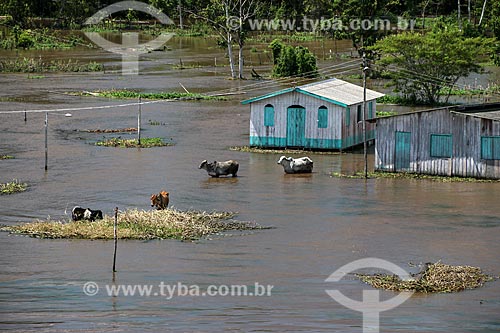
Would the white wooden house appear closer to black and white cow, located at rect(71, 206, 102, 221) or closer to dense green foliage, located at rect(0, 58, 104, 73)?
black and white cow, located at rect(71, 206, 102, 221)

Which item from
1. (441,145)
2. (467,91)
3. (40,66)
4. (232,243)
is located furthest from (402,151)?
(40,66)

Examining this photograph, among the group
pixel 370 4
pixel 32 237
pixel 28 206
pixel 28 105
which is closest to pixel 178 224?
pixel 32 237

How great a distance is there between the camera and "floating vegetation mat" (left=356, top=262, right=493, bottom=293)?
23422 mm

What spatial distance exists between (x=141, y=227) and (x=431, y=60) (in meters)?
33.9

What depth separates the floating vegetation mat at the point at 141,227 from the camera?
28.2 m

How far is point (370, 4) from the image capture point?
244 ft

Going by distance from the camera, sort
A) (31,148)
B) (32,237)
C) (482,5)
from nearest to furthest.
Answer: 1. (32,237)
2. (31,148)
3. (482,5)

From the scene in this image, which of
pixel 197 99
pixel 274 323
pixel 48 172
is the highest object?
pixel 197 99

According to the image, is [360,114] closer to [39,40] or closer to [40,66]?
[40,66]

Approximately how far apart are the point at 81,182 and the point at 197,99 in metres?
25.2

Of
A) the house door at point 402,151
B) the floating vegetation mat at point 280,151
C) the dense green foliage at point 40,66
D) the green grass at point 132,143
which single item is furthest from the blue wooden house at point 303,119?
the dense green foliage at point 40,66

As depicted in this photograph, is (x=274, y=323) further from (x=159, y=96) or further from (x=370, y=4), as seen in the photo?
(x=370, y=4)

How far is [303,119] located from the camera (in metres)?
44.6

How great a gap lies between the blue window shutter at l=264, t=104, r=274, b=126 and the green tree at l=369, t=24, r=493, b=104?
16550mm
